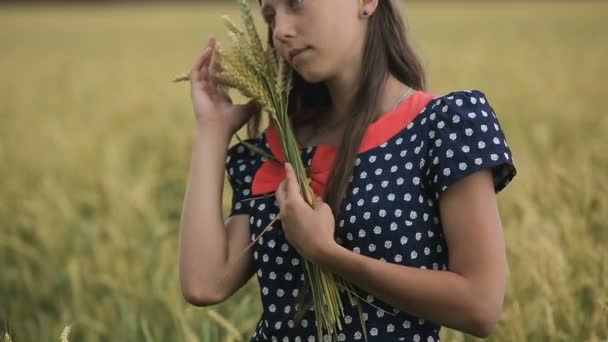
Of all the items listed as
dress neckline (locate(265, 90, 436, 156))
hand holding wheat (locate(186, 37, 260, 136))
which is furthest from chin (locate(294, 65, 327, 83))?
hand holding wheat (locate(186, 37, 260, 136))

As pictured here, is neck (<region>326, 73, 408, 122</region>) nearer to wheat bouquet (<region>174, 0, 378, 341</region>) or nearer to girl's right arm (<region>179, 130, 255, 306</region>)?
wheat bouquet (<region>174, 0, 378, 341</region>)

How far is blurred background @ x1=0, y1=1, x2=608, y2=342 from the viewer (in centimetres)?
217

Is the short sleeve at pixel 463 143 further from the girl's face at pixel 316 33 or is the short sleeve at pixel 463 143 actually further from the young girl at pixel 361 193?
the girl's face at pixel 316 33

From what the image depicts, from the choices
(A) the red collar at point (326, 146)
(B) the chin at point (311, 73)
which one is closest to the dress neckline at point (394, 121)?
(A) the red collar at point (326, 146)

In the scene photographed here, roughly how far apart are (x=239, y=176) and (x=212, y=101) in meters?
0.15

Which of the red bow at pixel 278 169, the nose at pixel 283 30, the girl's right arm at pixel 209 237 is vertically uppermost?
the nose at pixel 283 30

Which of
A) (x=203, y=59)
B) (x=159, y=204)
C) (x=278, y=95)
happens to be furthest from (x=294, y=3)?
(x=159, y=204)

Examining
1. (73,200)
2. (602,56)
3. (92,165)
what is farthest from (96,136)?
(602,56)

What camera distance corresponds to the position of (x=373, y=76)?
1.48m

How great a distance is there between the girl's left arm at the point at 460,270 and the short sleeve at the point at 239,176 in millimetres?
306

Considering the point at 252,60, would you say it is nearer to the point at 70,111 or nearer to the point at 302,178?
the point at 302,178

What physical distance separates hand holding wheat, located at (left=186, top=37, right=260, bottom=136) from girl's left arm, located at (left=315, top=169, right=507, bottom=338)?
399mm

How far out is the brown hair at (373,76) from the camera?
1.43 metres

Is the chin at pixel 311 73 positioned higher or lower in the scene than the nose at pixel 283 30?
lower
